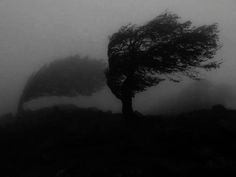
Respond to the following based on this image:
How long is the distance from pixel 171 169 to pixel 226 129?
776 cm

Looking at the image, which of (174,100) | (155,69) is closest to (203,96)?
(174,100)

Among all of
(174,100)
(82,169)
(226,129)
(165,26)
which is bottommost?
(82,169)

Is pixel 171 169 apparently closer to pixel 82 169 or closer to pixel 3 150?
pixel 82 169

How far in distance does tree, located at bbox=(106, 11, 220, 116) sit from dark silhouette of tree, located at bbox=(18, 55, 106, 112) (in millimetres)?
33004

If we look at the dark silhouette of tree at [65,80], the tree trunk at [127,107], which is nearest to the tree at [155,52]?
the tree trunk at [127,107]

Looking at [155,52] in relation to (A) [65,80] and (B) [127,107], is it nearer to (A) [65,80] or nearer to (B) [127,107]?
(B) [127,107]

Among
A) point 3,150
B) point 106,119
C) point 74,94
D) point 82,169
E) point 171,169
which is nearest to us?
point 171,169

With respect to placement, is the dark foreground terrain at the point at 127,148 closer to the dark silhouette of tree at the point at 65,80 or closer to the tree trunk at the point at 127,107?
the tree trunk at the point at 127,107

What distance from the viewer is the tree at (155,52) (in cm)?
3048

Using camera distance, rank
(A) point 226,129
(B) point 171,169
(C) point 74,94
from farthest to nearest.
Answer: (C) point 74,94 < (A) point 226,129 < (B) point 171,169

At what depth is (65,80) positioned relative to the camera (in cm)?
6431

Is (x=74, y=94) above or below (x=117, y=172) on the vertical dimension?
above

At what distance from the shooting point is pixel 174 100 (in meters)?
51.4

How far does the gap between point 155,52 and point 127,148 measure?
37.8 ft
